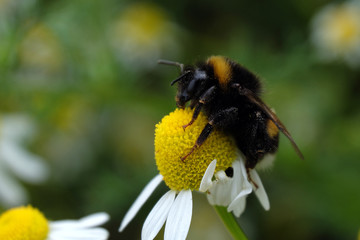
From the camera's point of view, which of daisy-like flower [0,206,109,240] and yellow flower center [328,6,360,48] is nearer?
daisy-like flower [0,206,109,240]

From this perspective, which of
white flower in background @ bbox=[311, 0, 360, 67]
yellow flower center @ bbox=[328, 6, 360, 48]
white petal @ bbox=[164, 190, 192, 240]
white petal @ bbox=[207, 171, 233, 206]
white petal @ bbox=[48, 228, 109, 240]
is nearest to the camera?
white petal @ bbox=[164, 190, 192, 240]

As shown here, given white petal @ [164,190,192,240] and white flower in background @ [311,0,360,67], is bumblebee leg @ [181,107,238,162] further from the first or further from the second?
white flower in background @ [311,0,360,67]

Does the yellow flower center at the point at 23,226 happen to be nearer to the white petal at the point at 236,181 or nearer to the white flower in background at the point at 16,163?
the white petal at the point at 236,181

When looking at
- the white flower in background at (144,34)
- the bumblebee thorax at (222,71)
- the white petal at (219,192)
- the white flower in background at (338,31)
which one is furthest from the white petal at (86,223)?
the white flower in background at (144,34)

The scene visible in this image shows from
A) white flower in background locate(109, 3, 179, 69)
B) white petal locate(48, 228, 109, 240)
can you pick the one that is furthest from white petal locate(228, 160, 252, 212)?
white flower in background locate(109, 3, 179, 69)

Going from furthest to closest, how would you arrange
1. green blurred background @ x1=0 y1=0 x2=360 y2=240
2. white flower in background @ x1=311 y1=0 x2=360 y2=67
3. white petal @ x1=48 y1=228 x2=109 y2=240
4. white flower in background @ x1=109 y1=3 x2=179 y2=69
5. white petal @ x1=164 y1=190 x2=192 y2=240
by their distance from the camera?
white flower in background @ x1=109 y1=3 x2=179 y2=69 < white flower in background @ x1=311 y1=0 x2=360 y2=67 < green blurred background @ x1=0 y1=0 x2=360 y2=240 < white petal @ x1=48 y1=228 x2=109 y2=240 < white petal @ x1=164 y1=190 x2=192 y2=240

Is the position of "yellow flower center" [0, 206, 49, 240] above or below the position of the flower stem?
above

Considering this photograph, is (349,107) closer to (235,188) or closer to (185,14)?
A: (185,14)
